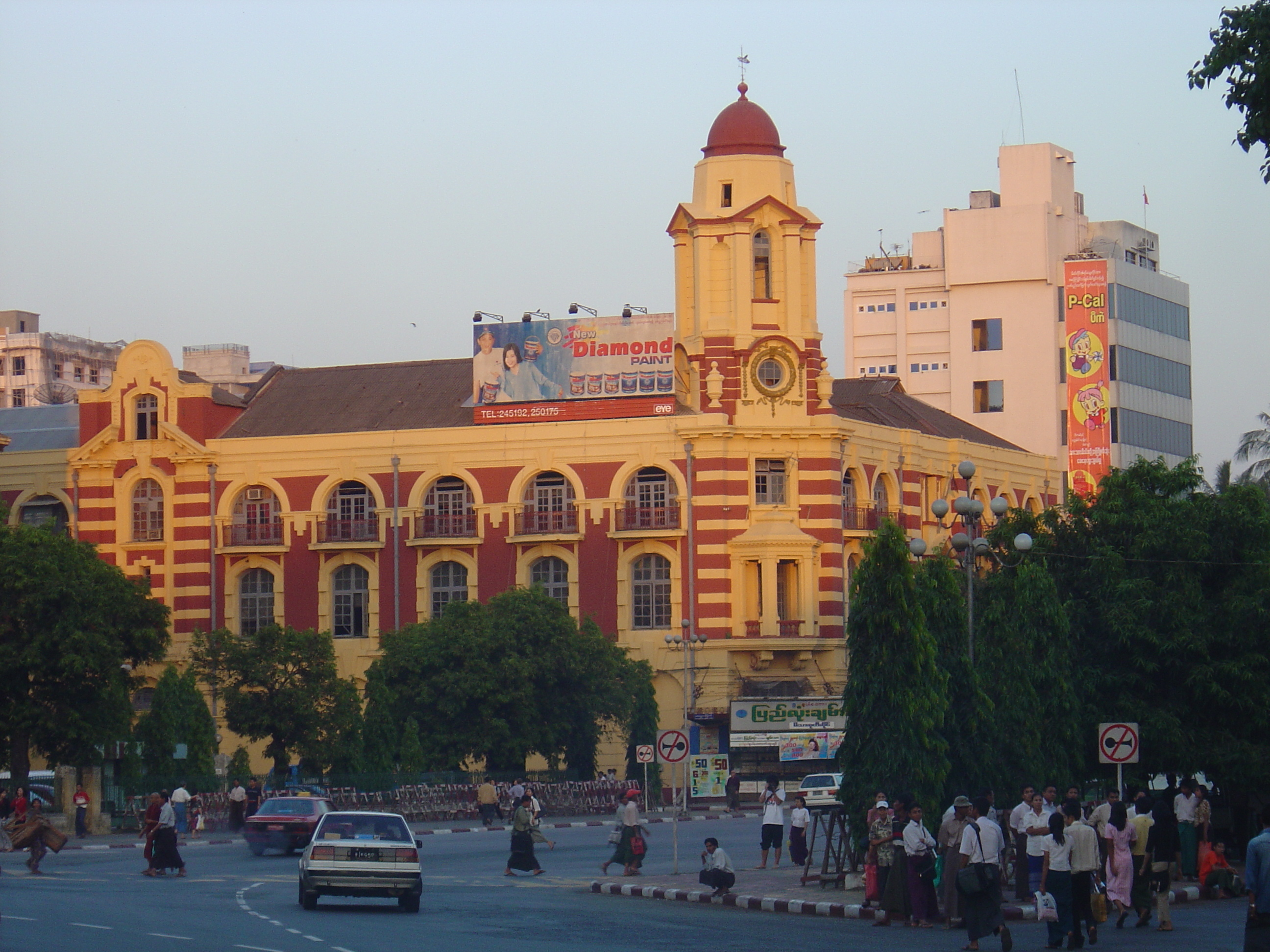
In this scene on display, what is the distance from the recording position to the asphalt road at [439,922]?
24.2 m

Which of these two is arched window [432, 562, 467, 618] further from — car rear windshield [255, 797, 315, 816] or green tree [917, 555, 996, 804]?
green tree [917, 555, 996, 804]

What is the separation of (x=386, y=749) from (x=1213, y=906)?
33638 millimetres

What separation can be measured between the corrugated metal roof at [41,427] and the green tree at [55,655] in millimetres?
23578

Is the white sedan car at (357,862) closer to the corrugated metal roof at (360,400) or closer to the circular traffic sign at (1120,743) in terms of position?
the circular traffic sign at (1120,743)

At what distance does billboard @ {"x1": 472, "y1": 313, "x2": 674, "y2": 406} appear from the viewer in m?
69.4

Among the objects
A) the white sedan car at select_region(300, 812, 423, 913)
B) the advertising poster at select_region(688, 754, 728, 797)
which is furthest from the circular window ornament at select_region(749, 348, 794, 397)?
the white sedan car at select_region(300, 812, 423, 913)

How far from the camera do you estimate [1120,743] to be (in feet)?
97.1

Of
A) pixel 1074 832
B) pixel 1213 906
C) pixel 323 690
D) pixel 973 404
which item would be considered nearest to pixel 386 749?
pixel 323 690

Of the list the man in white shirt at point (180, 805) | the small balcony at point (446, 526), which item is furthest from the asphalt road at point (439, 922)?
the small balcony at point (446, 526)

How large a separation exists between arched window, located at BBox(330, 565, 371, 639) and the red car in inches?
1172

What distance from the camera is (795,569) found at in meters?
69.4

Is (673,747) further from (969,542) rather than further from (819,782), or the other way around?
(819,782)

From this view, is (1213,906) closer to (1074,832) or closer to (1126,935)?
(1126,935)

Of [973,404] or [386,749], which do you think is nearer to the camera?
[386,749]
